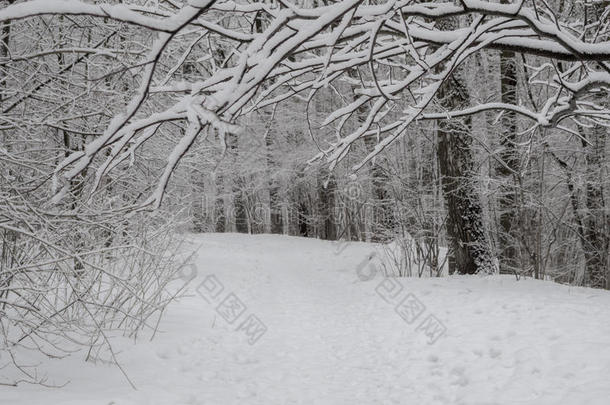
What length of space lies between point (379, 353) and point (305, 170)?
271 centimetres

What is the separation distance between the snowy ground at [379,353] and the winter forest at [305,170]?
0.03 m

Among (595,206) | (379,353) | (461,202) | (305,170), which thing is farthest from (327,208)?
(305,170)

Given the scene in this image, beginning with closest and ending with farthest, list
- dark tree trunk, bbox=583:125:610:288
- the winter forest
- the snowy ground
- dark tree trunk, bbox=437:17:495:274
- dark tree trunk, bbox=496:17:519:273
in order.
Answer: the winter forest, the snowy ground, dark tree trunk, bbox=437:17:495:274, dark tree trunk, bbox=583:125:610:288, dark tree trunk, bbox=496:17:519:273

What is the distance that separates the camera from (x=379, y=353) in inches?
228

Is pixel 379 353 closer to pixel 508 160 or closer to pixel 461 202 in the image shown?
pixel 461 202

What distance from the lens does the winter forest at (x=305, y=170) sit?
1956 millimetres

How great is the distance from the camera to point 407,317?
6.98m

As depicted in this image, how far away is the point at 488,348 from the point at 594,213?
24.7 feet

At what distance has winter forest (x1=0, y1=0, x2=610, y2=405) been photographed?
1956 millimetres

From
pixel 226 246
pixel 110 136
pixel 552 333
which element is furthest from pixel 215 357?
pixel 226 246

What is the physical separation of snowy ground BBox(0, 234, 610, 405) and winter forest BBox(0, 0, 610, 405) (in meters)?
0.03

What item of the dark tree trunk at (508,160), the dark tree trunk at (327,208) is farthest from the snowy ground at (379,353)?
the dark tree trunk at (327,208)

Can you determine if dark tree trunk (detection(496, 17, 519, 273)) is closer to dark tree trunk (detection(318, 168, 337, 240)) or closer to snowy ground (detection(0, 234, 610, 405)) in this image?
snowy ground (detection(0, 234, 610, 405))

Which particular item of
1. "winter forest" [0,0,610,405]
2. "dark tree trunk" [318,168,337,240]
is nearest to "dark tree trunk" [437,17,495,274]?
"winter forest" [0,0,610,405]
